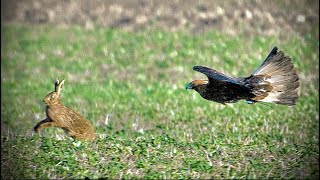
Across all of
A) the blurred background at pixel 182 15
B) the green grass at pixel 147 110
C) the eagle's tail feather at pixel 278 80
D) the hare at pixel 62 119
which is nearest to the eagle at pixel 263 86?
the eagle's tail feather at pixel 278 80

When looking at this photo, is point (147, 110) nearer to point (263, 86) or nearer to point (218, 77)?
point (263, 86)

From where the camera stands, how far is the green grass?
7.61 metres

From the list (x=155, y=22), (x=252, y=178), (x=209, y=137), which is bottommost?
(x=252, y=178)

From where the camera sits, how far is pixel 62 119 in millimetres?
7730

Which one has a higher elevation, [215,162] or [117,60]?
[117,60]

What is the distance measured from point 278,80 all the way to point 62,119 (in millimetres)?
A: 2067

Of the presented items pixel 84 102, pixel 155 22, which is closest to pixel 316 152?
pixel 84 102

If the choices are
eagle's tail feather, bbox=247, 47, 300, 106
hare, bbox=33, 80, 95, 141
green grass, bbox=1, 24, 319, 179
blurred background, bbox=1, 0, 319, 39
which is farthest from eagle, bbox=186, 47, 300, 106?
blurred background, bbox=1, 0, 319, 39

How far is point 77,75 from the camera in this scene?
12484 millimetres

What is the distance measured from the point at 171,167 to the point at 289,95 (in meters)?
1.31

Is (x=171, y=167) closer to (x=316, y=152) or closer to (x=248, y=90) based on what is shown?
Answer: (x=248, y=90)

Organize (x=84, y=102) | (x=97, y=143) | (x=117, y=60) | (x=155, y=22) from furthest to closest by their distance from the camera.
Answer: (x=155, y=22)
(x=117, y=60)
(x=84, y=102)
(x=97, y=143)

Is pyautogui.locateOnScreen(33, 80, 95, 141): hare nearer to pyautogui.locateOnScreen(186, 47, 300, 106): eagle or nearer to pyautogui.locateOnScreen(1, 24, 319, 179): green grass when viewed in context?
pyautogui.locateOnScreen(1, 24, 319, 179): green grass

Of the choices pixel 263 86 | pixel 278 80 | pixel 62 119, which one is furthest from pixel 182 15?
pixel 62 119
